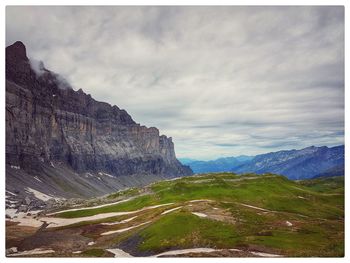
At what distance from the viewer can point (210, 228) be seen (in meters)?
70.4

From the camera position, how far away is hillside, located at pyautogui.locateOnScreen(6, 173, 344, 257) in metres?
59.2

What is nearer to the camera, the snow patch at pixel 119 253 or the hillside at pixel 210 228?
the hillside at pixel 210 228

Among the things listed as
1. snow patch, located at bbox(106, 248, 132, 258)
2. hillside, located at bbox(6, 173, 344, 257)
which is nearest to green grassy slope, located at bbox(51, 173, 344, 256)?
hillside, located at bbox(6, 173, 344, 257)

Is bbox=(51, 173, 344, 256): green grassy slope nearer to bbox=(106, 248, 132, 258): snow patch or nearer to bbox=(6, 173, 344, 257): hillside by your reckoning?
bbox=(6, 173, 344, 257): hillside

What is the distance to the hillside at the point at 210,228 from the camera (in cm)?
5919

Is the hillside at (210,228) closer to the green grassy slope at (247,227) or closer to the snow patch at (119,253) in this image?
the green grassy slope at (247,227)

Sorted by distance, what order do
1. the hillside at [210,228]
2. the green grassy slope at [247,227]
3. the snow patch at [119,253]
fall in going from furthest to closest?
1. the snow patch at [119,253]
2. the green grassy slope at [247,227]
3. the hillside at [210,228]

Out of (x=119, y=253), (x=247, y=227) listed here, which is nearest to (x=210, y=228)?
(x=247, y=227)

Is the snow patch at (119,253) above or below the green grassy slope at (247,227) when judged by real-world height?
below

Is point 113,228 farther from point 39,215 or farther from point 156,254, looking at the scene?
point 39,215

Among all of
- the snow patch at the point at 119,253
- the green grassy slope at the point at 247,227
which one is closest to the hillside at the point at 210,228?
the green grassy slope at the point at 247,227
